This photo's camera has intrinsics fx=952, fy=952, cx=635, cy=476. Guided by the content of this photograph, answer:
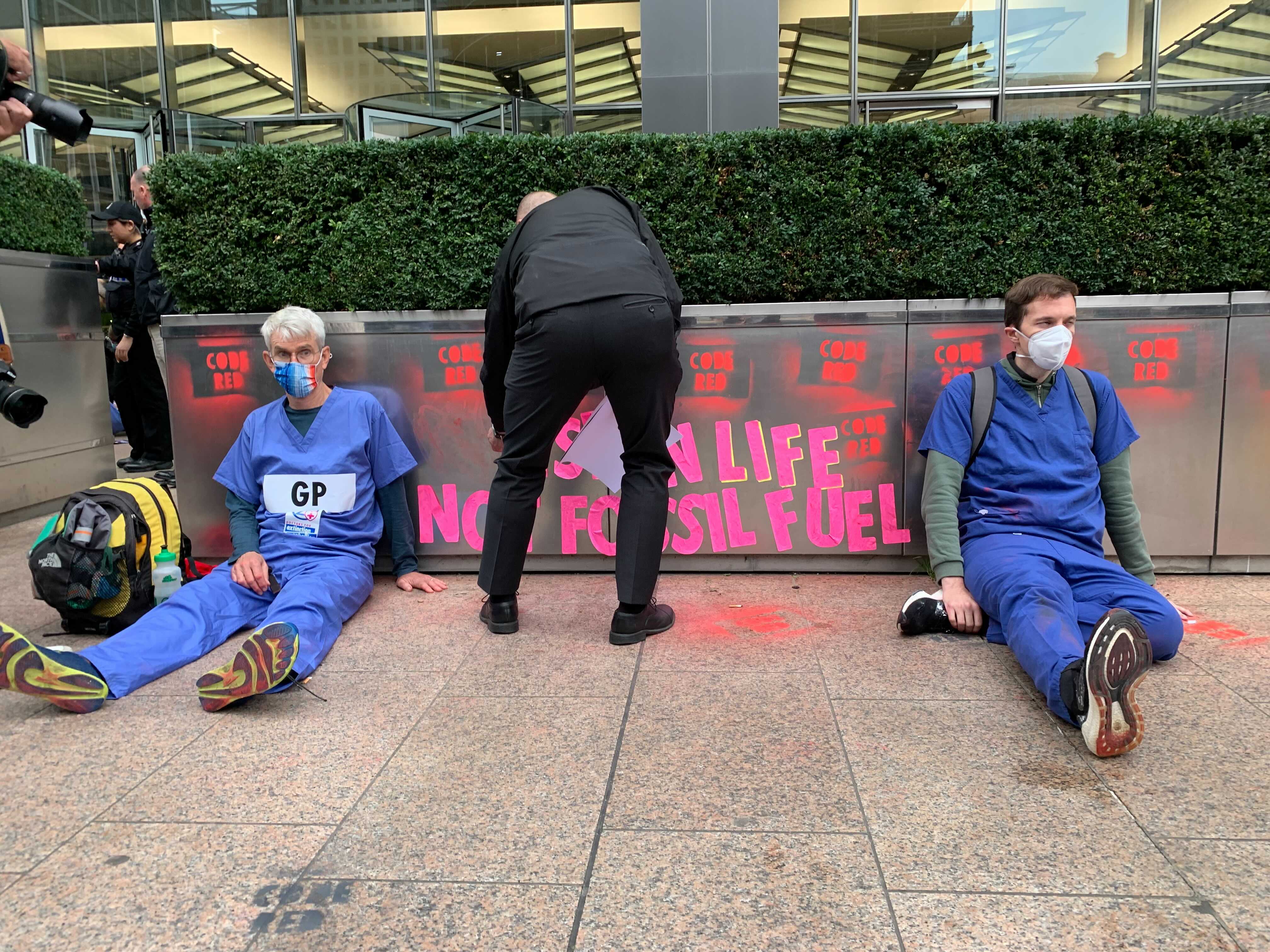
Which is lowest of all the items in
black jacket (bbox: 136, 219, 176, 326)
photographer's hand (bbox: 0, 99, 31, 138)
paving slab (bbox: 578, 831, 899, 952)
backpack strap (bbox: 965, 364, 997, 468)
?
paving slab (bbox: 578, 831, 899, 952)

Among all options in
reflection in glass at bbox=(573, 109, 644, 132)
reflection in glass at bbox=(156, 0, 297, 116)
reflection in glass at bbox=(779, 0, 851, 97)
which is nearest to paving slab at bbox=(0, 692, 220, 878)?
reflection in glass at bbox=(573, 109, 644, 132)

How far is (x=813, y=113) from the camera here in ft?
36.7

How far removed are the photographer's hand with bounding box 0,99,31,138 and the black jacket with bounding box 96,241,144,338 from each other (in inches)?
176

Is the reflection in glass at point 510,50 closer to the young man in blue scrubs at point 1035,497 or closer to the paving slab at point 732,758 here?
the young man in blue scrubs at point 1035,497

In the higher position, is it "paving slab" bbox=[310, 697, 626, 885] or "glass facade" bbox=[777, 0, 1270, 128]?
"glass facade" bbox=[777, 0, 1270, 128]

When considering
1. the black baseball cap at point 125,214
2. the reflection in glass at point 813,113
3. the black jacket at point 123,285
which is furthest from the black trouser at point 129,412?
the reflection in glass at point 813,113

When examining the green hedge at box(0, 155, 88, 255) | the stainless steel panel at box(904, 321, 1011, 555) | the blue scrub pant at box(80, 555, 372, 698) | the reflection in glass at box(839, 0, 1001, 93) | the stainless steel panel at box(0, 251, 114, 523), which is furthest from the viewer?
the reflection in glass at box(839, 0, 1001, 93)

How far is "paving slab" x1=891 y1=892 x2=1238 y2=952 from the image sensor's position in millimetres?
1804

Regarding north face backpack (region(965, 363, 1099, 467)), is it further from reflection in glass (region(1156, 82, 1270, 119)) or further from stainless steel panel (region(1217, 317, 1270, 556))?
reflection in glass (region(1156, 82, 1270, 119))

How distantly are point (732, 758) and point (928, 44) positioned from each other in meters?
10.9

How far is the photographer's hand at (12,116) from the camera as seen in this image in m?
3.09

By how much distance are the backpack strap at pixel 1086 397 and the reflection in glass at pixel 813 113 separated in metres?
8.22

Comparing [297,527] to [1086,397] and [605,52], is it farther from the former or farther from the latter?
[605,52]

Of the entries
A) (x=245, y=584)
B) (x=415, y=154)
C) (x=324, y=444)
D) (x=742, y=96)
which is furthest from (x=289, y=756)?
(x=742, y=96)
